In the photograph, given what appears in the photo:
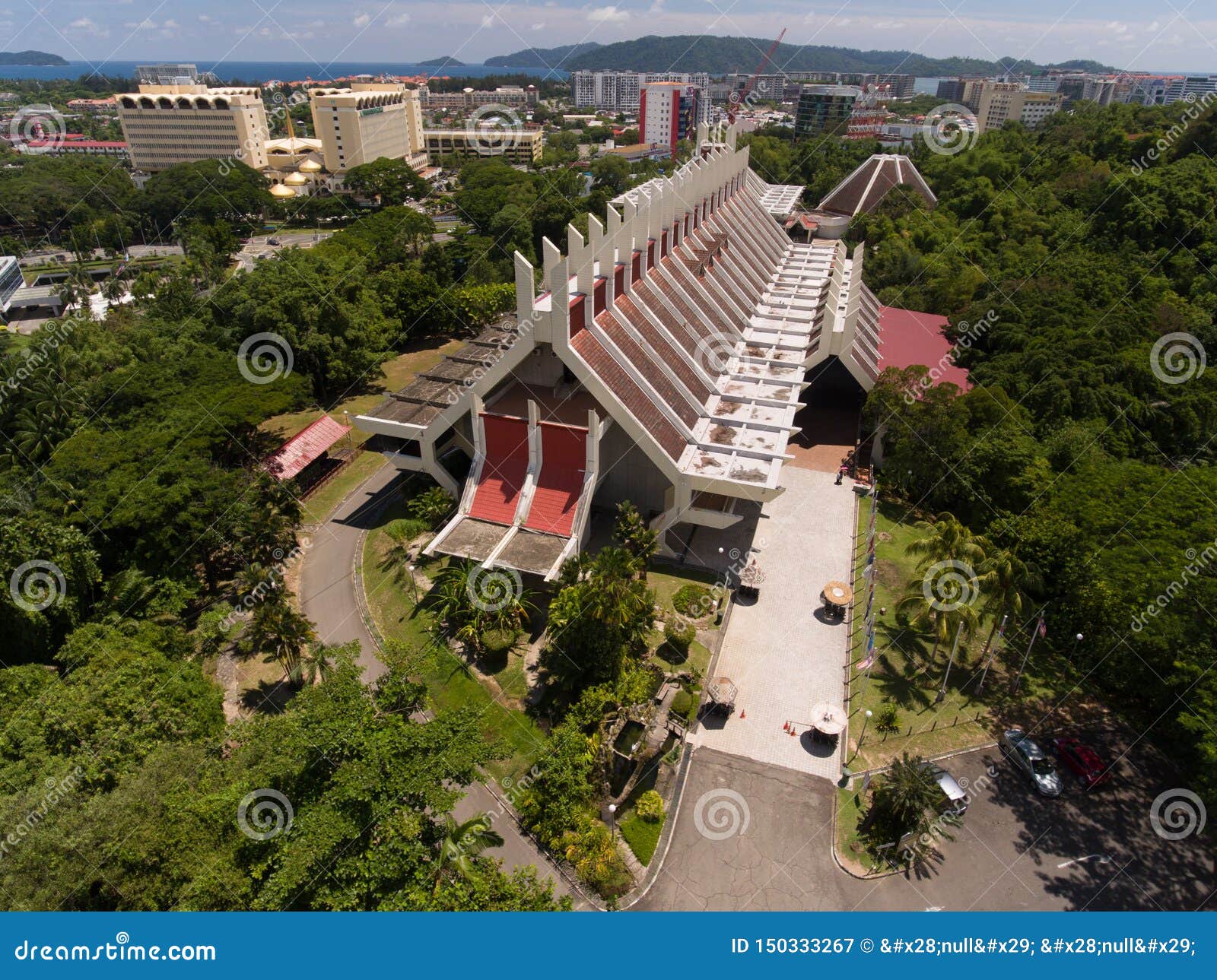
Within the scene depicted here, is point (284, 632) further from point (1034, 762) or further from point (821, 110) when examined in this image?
point (821, 110)

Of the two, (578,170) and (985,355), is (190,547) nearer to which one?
(985,355)

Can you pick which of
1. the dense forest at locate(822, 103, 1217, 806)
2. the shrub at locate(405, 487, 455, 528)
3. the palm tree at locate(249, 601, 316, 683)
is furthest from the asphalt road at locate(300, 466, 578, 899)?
the dense forest at locate(822, 103, 1217, 806)

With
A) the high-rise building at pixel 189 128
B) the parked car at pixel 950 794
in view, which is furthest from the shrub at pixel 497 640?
the high-rise building at pixel 189 128

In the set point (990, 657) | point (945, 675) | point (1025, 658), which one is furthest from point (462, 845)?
point (1025, 658)

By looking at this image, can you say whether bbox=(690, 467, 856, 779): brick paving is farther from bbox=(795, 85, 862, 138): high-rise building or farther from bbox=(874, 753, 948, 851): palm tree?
bbox=(795, 85, 862, 138): high-rise building

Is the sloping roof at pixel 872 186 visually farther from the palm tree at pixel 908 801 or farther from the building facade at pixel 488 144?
the building facade at pixel 488 144

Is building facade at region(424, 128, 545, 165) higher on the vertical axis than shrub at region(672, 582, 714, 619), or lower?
higher
